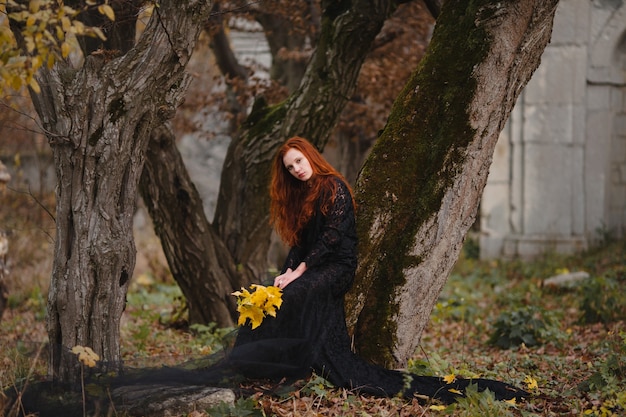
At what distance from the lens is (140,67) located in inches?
176

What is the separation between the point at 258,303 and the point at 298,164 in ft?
3.00

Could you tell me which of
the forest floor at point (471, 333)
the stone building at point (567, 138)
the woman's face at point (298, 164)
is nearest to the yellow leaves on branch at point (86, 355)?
the forest floor at point (471, 333)

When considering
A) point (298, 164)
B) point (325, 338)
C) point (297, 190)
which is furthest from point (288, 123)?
point (325, 338)

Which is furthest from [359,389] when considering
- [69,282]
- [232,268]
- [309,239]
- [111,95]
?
[232,268]

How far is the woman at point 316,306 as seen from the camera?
4512 mm

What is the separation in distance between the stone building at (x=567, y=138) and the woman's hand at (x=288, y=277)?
28.3 ft

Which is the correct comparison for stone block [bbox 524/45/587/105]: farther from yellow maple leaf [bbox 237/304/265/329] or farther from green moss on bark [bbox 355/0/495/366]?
yellow maple leaf [bbox 237/304/265/329]

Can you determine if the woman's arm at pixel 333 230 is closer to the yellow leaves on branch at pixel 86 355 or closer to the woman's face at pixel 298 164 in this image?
the woman's face at pixel 298 164

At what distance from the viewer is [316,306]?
182 inches

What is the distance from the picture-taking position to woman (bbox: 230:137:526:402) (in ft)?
14.8

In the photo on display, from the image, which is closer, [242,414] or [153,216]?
[242,414]

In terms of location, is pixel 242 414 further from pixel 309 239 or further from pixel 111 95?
pixel 111 95

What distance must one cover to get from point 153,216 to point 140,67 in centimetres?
259

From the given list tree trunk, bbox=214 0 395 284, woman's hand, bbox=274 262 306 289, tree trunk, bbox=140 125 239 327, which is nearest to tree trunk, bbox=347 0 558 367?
woman's hand, bbox=274 262 306 289
